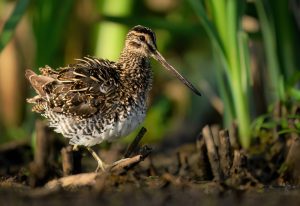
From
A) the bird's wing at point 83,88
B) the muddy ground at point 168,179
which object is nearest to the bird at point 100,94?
the bird's wing at point 83,88

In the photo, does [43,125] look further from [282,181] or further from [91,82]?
[282,181]

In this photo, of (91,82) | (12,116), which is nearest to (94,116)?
(91,82)

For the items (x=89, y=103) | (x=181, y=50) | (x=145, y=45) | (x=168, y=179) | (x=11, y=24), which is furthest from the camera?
(x=181, y=50)

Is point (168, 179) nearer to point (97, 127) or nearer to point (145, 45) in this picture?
point (97, 127)

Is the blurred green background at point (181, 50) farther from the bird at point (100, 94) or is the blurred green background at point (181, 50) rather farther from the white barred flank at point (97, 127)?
the white barred flank at point (97, 127)

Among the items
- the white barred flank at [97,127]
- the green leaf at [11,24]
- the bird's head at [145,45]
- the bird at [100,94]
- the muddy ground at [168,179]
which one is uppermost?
the green leaf at [11,24]

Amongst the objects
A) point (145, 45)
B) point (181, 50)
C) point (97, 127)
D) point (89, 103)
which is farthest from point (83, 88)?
point (181, 50)
